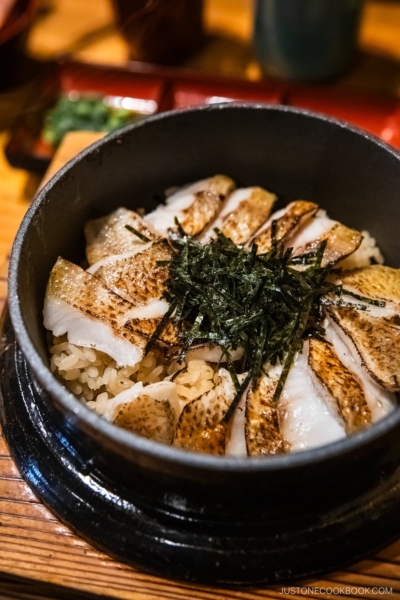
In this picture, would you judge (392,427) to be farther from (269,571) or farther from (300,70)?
(300,70)

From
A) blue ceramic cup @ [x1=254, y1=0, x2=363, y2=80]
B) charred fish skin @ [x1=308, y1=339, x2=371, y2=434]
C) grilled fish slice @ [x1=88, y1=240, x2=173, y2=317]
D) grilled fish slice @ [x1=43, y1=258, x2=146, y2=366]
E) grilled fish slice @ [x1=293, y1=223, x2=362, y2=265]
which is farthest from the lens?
blue ceramic cup @ [x1=254, y1=0, x2=363, y2=80]

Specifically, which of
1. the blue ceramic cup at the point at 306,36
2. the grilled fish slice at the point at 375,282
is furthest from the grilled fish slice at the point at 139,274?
the blue ceramic cup at the point at 306,36

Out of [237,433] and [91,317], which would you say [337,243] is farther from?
[91,317]

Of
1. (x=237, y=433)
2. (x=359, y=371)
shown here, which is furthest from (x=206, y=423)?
(x=359, y=371)

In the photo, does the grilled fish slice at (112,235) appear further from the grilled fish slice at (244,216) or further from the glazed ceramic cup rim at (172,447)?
the glazed ceramic cup rim at (172,447)

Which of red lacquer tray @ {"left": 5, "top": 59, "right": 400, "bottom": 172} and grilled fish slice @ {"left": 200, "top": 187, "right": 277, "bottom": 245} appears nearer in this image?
grilled fish slice @ {"left": 200, "top": 187, "right": 277, "bottom": 245}

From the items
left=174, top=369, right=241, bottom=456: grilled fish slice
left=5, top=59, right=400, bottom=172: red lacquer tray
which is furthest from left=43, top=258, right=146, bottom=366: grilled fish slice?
left=5, top=59, right=400, bottom=172: red lacquer tray

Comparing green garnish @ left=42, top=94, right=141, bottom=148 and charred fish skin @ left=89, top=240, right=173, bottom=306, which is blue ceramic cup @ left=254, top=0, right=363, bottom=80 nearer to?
green garnish @ left=42, top=94, right=141, bottom=148
